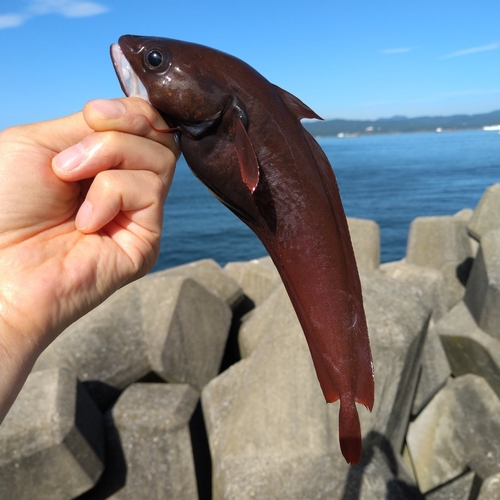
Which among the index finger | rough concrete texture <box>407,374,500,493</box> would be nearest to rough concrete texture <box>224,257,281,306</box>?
rough concrete texture <box>407,374,500,493</box>

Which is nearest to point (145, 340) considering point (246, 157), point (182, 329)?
point (182, 329)

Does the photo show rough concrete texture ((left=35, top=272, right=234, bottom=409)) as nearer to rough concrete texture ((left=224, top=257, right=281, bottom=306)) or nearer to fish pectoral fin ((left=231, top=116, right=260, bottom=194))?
rough concrete texture ((left=224, top=257, right=281, bottom=306))

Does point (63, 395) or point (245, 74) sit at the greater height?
point (245, 74)

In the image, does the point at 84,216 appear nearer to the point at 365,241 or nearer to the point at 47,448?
the point at 47,448

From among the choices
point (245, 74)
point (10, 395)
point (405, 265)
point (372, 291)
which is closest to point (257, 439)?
point (372, 291)

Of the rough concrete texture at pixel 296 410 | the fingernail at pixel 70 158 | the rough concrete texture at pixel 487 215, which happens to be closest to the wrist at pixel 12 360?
the fingernail at pixel 70 158

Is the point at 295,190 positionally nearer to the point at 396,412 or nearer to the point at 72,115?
the point at 72,115
